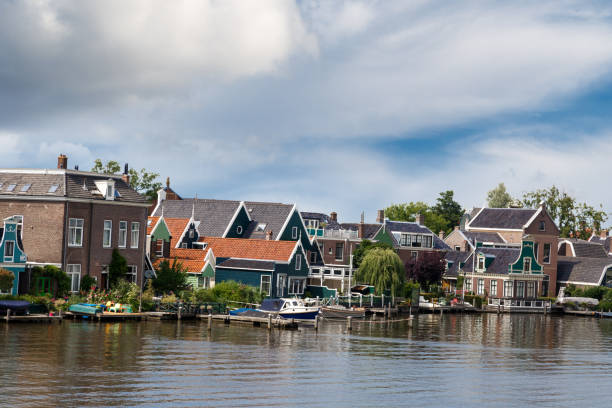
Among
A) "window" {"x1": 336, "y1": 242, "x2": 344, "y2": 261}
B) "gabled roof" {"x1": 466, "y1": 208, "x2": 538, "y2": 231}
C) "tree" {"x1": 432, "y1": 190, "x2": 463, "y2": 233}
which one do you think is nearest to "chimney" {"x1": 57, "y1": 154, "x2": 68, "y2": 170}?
"window" {"x1": 336, "y1": 242, "x2": 344, "y2": 261}

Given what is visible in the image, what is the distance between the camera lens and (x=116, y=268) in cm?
7206

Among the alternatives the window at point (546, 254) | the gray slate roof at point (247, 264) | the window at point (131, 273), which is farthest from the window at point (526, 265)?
the window at point (131, 273)

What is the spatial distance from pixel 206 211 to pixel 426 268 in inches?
1181

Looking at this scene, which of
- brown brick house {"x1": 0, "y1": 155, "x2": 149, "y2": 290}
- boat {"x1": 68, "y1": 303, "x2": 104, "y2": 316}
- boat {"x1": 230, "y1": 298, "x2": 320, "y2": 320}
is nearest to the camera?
boat {"x1": 68, "y1": 303, "x2": 104, "y2": 316}

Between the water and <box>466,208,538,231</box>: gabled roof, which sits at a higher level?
<box>466,208,538,231</box>: gabled roof

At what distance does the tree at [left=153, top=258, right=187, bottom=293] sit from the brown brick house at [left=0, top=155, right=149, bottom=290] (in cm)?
262

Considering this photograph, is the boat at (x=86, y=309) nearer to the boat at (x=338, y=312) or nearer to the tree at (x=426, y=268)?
the boat at (x=338, y=312)

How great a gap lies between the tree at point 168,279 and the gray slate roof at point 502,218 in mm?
66110

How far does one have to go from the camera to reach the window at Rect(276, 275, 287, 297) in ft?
281

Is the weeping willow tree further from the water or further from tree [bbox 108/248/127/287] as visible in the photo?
tree [bbox 108/248/127/287]

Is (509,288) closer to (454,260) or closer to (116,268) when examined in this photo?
(454,260)

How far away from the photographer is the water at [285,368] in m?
38.9

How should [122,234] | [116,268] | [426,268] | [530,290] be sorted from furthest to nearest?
[530,290] < [426,268] < [122,234] < [116,268]

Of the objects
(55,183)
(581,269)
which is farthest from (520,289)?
(55,183)
